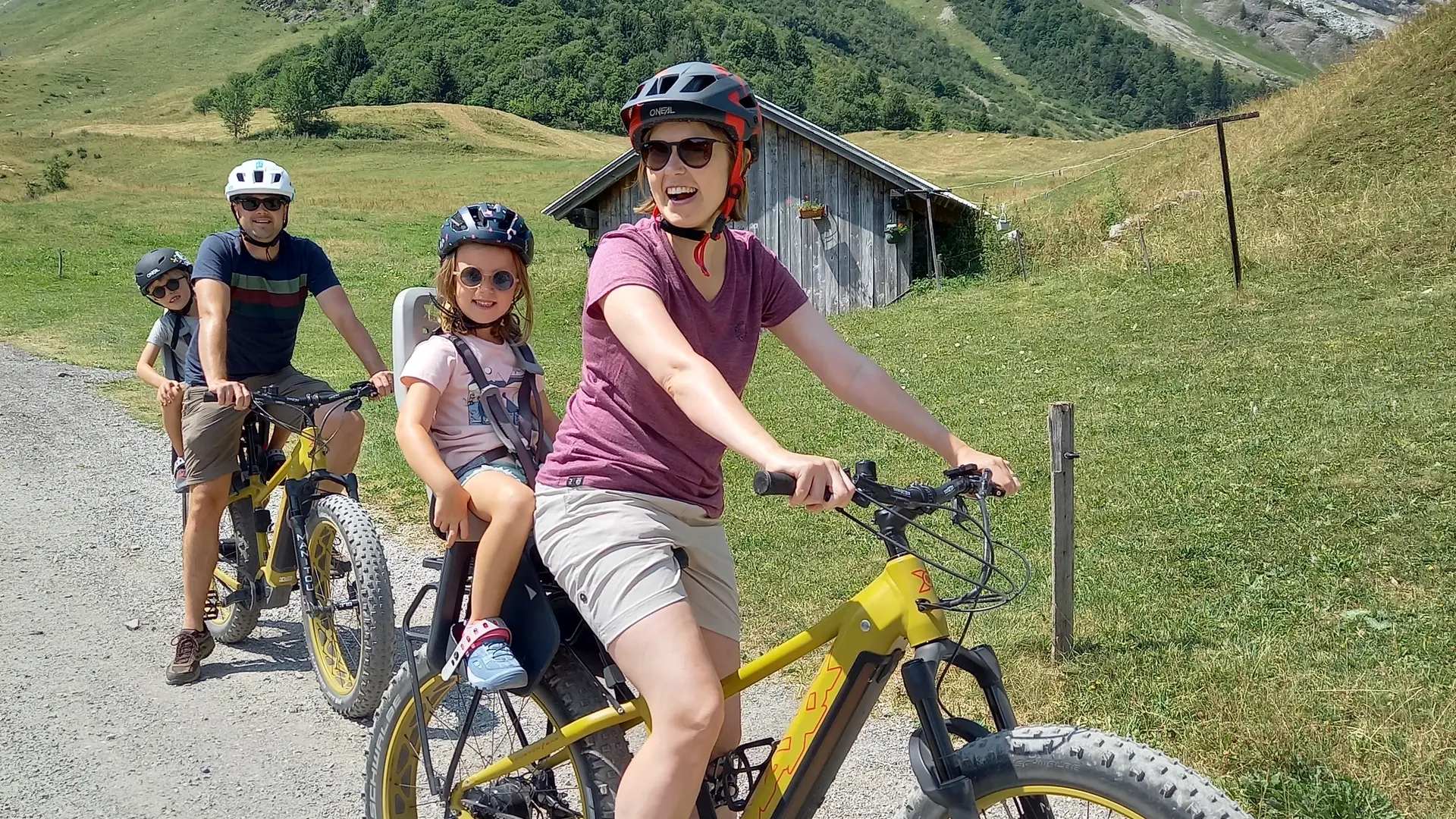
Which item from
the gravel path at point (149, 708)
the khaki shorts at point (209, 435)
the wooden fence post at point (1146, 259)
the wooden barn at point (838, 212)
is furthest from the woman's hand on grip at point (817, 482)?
the wooden barn at point (838, 212)

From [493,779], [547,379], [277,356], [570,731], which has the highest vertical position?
[277,356]

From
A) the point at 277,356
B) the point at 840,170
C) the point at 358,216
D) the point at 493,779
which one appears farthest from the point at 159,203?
the point at 493,779

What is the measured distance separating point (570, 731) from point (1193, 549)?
16.9 ft

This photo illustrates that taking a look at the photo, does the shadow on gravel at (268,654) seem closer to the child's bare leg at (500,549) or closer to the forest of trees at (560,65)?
the child's bare leg at (500,549)

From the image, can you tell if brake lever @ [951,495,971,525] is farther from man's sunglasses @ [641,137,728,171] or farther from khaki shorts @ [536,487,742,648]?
man's sunglasses @ [641,137,728,171]

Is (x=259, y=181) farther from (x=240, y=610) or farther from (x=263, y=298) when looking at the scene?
→ (x=240, y=610)

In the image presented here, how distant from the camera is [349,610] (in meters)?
5.36

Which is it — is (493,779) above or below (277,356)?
below

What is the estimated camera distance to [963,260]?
22656mm

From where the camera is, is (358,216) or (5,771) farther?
(358,216)

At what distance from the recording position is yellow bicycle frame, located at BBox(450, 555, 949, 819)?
2441 millimetres

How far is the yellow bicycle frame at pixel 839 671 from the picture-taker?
Result: 244 cm

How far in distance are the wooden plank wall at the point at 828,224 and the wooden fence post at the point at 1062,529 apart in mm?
17191

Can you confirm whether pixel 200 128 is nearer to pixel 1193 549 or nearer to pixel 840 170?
pixel 840 170
